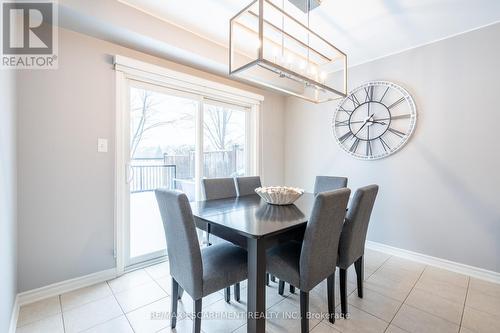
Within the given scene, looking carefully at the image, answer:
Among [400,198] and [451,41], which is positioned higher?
[451,41]

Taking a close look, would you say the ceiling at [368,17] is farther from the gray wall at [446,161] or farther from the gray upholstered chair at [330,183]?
the gray upholstered chair at [330,183]

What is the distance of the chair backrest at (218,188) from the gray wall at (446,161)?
1.82 meters

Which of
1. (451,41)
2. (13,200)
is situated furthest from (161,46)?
(451,41)

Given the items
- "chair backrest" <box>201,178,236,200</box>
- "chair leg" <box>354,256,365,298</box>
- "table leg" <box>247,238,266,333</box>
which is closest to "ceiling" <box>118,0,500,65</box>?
"chair backrest" <box>201,178,236,200</box>

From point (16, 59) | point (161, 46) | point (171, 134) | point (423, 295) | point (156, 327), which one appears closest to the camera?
point (156, 327)

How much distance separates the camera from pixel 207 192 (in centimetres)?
236

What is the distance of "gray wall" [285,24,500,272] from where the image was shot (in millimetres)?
2273

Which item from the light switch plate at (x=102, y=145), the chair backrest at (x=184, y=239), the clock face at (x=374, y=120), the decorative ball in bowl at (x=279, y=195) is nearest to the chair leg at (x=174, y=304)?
the chair backrest at (x=184, y=239)

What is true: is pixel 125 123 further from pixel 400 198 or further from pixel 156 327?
pixel 400 198

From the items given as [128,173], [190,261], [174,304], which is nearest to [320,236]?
[190,261]

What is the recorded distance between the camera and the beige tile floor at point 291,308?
161 centimetres

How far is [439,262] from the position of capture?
100 inches

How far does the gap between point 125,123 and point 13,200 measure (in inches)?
42.1

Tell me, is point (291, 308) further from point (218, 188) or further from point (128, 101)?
point (128, 101)
